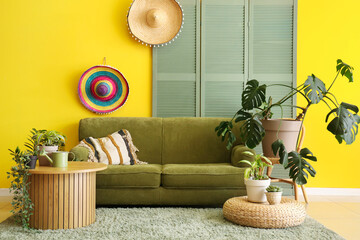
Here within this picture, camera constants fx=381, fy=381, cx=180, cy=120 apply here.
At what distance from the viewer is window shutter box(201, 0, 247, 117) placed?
4.45 m

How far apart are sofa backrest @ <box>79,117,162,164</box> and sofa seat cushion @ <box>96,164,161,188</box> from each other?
596mm

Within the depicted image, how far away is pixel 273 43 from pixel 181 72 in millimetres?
1128

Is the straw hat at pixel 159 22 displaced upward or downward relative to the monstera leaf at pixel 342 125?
upward

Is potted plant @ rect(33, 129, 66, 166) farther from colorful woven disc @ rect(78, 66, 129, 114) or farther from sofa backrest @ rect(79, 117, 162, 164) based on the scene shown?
colorful woven disc @ rect(78, 66, 129, 114)

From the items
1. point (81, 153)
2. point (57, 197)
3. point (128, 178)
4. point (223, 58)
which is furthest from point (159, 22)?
point (57, 197)

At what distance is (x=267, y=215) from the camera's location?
112 inches

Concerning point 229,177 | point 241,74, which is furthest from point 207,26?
point 229,177

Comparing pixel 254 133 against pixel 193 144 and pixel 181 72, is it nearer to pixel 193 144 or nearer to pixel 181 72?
pixel 193 144

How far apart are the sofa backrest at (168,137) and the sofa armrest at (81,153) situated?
0.45m

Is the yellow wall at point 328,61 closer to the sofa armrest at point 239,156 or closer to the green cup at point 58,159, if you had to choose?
the sofa armrest at point 239,156

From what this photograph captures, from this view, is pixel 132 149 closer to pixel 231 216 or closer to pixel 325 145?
pixel 231 216

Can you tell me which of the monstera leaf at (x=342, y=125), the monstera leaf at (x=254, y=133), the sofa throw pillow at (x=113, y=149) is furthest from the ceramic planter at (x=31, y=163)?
the monstera leaf at (x=342, y=125)

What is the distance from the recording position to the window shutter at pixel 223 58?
4.45 meters

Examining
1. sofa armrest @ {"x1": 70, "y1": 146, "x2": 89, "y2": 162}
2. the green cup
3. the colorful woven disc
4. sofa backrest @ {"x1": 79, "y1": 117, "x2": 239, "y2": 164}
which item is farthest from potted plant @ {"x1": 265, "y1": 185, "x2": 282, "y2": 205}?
the colorful woven disc
